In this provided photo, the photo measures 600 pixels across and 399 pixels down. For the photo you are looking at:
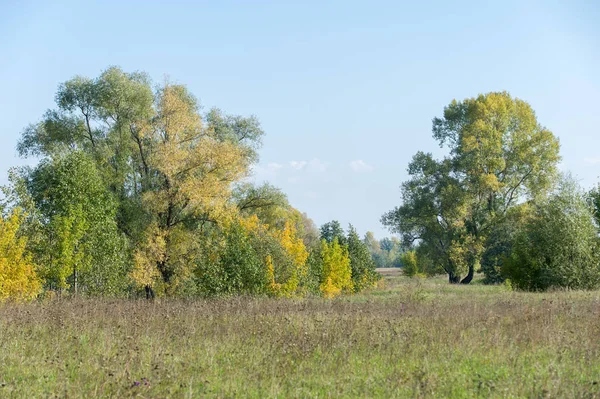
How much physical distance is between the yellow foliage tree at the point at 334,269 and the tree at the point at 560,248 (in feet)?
33.7

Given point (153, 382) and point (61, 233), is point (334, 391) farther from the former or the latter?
point (61, 233)

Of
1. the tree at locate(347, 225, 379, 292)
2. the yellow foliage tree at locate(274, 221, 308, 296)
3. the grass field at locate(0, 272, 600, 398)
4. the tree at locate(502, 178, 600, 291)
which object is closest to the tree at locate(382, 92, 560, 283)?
the tree at locate(347, 225, 379, 292)

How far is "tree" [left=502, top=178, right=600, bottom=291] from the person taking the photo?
3100 centimetres

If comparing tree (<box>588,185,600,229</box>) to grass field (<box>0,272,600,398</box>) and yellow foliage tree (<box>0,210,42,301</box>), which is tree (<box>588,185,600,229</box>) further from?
yellow foliage tree (<box>0,210,42,301</box>)

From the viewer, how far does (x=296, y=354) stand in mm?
9602

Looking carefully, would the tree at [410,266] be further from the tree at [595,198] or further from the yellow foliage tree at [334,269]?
the yellow foliage tree at [334,269]

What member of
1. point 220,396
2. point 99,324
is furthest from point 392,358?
point 99,324

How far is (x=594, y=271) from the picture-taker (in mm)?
31031

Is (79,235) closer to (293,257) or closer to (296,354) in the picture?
(293,257)

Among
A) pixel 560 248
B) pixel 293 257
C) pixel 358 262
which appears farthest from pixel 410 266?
pixel 293 257

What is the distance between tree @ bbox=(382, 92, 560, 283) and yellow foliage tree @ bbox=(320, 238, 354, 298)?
11534 mm

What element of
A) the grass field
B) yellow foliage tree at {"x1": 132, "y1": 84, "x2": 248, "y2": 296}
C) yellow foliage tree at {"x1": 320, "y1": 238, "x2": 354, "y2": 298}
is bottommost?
the grass field

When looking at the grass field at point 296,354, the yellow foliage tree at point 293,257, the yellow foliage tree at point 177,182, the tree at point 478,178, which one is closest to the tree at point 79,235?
the yellow foliage tree at point 177,182

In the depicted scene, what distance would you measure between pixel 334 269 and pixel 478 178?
1645 centimetres
